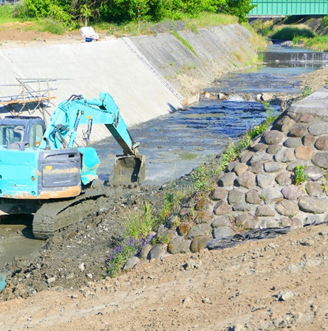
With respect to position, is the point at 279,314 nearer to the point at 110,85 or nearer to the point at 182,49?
the point at 110,85

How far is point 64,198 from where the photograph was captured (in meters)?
15.3

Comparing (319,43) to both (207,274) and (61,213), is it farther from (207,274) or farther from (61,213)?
(207,274)

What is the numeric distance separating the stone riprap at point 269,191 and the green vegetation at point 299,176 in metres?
0.02

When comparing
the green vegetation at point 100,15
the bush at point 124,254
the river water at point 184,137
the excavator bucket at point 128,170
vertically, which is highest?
the green vegetation at point 100,15

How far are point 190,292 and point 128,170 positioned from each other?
10080 millimetres

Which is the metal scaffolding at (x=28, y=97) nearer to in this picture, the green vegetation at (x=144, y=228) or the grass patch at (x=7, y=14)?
the green vegetation at (x=144, y=228)

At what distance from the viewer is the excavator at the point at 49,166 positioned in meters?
14.3

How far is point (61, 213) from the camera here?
589 inches

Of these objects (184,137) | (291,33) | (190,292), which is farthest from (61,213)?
(291,33)

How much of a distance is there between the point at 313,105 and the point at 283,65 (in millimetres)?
46970

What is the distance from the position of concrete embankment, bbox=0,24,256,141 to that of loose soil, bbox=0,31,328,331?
1364 centimetres

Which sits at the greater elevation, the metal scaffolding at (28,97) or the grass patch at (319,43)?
the metal scaffolding at (28,97)

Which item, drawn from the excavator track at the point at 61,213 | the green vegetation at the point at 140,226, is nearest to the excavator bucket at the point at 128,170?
the excavator track at the point at 61,213

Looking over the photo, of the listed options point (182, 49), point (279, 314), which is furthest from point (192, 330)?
point (182, 49)
